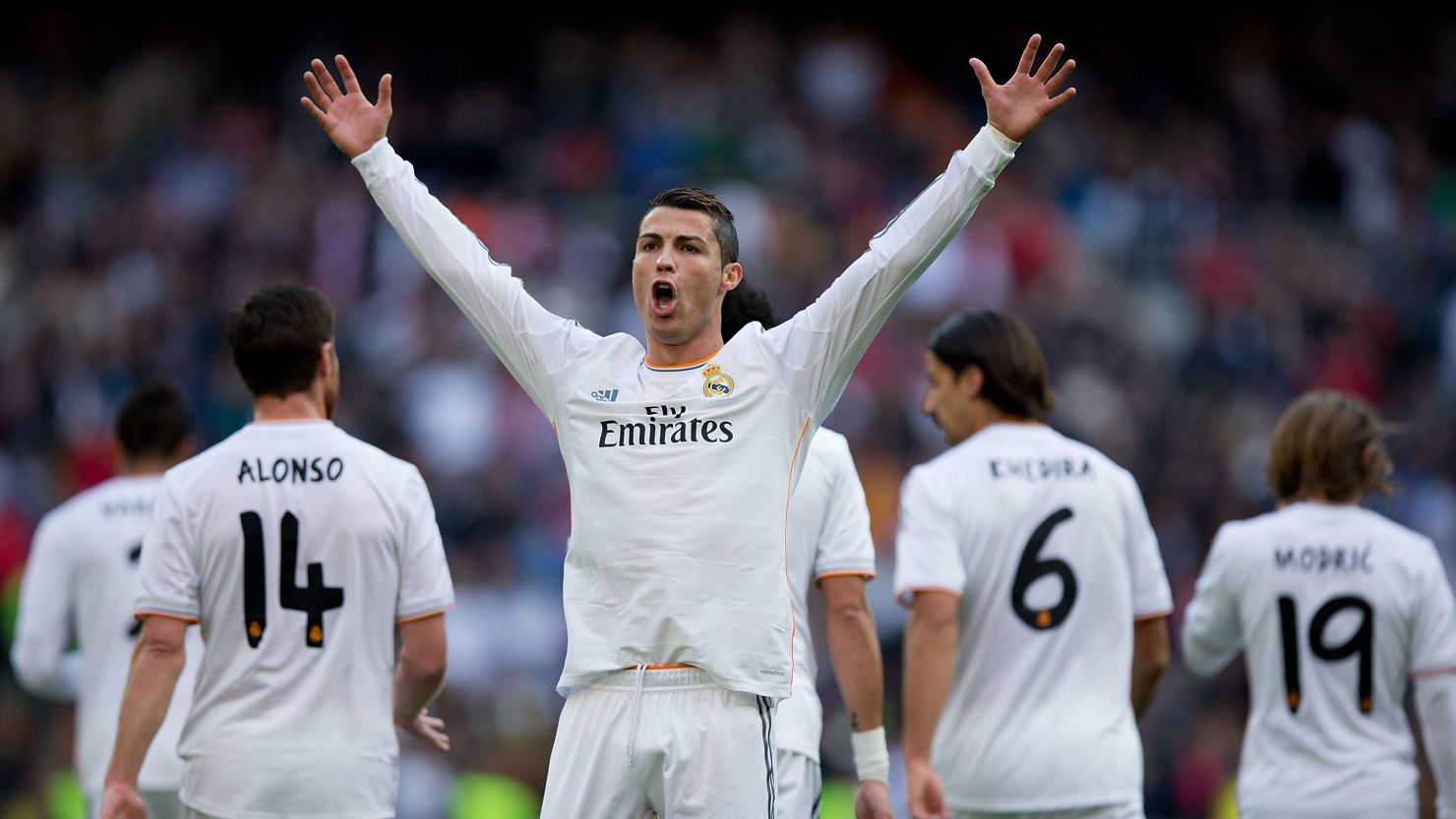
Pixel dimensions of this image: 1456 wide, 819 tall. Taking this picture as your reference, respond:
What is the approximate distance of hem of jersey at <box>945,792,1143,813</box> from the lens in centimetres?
585

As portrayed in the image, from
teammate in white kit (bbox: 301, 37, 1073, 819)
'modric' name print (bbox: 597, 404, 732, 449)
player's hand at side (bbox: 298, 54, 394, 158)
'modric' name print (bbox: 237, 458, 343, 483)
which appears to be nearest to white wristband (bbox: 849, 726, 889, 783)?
teammate in white kit (bbox: 301, 37, 1073, 819)

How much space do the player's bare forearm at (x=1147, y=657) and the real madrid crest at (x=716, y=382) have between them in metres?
2.39

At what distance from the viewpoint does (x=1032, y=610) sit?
20.0 ft

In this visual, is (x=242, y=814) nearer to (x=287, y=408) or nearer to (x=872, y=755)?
(x=287, y=408)

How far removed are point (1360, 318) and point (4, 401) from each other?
11764mm

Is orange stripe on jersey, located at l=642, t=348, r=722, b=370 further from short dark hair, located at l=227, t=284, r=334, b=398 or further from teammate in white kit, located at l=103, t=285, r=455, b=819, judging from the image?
short dark hair, located at l=227, t=284, r=334, b=398

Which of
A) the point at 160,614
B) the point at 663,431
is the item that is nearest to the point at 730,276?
the point at 663,431

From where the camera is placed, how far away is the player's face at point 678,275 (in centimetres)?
479

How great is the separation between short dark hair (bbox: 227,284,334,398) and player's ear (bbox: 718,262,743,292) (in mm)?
1406

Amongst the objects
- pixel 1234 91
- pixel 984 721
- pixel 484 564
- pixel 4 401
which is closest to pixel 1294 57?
pixel 1234 91

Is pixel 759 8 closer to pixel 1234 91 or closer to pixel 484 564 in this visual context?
pixel 1234 91

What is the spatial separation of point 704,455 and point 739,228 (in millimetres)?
12253

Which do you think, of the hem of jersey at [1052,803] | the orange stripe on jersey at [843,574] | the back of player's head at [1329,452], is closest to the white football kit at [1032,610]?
the hem of jersey at [1052,803]

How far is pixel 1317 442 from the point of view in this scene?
6.42m
